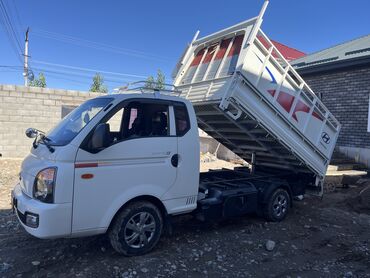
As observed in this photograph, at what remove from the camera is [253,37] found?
5.49 metres

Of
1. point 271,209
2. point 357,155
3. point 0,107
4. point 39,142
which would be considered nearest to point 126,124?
point 39,142

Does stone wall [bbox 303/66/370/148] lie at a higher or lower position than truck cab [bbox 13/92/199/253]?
higher

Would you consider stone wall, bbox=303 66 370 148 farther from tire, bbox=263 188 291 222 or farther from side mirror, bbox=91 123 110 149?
side mirror, bbox=91 123 110 149

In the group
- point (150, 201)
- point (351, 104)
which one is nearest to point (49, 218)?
point (150, 201)

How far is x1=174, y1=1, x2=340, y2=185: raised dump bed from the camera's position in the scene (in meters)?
5.54

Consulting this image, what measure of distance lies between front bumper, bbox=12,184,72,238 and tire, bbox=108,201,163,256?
Answer: 65 cm

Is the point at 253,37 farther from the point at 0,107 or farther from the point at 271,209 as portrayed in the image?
the point at 0,107

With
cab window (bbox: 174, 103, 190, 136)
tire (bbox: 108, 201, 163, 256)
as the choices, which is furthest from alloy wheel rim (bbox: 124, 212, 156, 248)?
cab window (bbox: 174, 103, 190, 136)

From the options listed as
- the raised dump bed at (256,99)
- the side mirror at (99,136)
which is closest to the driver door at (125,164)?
the side mirror at (99,136)

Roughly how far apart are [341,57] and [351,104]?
1.97 meters

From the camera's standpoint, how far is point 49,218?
12.8 ft

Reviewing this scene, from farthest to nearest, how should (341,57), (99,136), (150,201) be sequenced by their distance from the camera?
1. (341,57)
2. (150,201)
3. (99,136)

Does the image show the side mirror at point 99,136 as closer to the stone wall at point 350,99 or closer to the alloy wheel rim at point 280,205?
the alloy wheel rim at point 280,205

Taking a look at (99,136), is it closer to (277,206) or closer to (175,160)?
(175,160)
